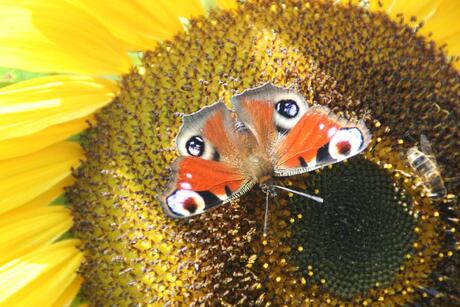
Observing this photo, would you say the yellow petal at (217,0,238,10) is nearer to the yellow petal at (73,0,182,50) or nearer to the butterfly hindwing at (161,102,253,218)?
the yellow petal at (73,0,182,50)

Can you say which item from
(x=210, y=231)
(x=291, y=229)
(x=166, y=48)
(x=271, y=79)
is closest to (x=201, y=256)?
(x=210, y=231)

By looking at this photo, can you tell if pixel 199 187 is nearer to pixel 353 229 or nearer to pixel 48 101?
pixel 353 229

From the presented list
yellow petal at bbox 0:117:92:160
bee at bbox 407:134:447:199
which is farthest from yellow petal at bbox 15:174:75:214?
bee at bbox 407:134:447:199

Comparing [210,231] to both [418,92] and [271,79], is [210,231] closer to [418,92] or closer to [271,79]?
[271,79]

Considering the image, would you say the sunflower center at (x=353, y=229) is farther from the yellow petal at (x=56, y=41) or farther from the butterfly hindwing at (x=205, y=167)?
the yellow petal at (x=56, y=41)

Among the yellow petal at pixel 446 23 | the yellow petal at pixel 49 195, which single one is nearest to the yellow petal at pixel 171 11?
the yellow petal at pixel 49 195

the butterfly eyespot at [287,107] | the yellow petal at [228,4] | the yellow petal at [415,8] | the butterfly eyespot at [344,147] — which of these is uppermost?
the yellow petal at [228,4]
